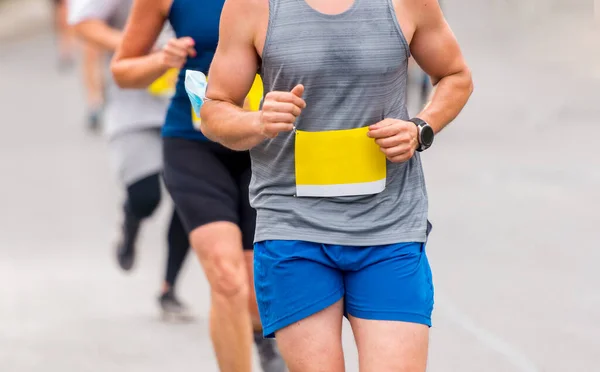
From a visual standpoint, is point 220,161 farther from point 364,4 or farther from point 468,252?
point 468,252

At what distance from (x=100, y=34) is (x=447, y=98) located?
9.04 ft

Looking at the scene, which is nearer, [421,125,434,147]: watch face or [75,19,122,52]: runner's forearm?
[421,125,434,147]: watch face

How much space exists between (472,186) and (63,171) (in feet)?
12.9

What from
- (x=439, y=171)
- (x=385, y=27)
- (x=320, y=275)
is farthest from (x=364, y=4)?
(x=439, y=171)

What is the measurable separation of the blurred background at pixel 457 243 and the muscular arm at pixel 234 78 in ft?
7.02

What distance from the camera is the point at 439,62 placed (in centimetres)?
372

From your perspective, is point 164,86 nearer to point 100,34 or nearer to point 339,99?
point 100,34

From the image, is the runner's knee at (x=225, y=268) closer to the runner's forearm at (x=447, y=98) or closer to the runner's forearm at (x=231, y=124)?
the runner's forearm at (x=231, y=124)

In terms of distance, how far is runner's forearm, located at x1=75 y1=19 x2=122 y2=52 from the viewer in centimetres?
609

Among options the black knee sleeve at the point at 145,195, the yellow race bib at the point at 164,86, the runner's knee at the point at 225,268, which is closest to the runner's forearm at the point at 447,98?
the runner's knee at the point at 225,268

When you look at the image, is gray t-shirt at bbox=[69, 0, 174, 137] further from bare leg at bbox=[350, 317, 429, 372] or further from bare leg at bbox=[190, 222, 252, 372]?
bare leg at bbox=[350, 317, 429, 372]

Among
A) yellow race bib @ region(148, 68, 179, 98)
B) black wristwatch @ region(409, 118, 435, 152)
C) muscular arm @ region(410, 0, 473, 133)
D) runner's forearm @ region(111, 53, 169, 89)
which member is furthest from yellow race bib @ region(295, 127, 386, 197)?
yellow race bib @ region(148, 68, 179, 98)

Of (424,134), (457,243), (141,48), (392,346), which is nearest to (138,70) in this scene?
(141,48)

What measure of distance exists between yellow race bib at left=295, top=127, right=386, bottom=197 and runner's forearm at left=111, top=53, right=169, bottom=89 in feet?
4.48
